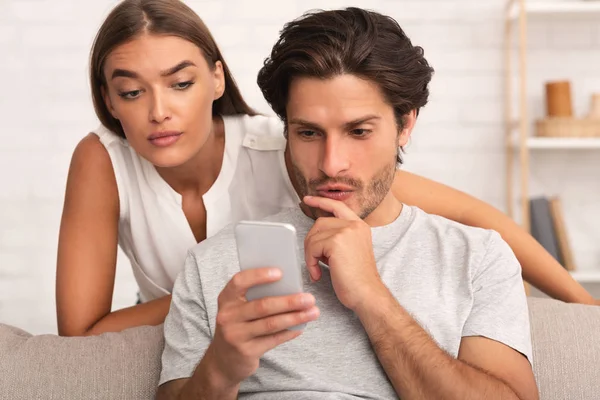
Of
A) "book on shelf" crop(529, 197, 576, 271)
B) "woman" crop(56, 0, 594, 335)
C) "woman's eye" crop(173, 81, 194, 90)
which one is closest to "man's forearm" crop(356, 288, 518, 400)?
"woman" crop(56, 0, 594, 335)

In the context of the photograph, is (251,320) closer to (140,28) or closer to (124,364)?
(124,364)

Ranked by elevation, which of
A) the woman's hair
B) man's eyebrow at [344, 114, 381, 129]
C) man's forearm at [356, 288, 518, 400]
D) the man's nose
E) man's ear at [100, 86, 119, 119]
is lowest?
man's forearm at [356, 288, 518, 400]

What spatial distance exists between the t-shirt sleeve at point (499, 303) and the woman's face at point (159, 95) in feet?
2.31

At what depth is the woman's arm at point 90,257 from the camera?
1861 millimetres

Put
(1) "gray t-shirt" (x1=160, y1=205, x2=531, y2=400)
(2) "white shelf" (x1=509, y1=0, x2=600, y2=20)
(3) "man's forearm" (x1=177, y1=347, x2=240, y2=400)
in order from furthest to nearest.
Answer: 1. (2) "white shelf" (x1=509, y1=0, x2=600, y2=20)
2. (1) "gray t-shirt" (x1=160, y1=205, x2=531, y2=400)
3. (3) "man's forearm" (x1=177, y1=347, x2=240, y2=400)

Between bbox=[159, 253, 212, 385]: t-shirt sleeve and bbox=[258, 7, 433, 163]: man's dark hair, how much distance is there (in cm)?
43

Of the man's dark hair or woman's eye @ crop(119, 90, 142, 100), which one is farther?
woman's eye @ crop(119, 90, 142, 100)

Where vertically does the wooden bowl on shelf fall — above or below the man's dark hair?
below

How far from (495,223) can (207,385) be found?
93 centimetres

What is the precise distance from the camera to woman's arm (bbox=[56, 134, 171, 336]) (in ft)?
6.11

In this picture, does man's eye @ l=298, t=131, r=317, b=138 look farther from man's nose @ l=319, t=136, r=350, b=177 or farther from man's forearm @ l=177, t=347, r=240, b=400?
man's forearm @ l=177, t=347, r=240, b=400

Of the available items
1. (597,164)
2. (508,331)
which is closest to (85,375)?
(508,331)

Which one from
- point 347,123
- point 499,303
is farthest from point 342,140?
point 499,303

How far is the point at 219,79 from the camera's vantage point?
195cm
